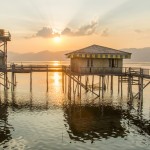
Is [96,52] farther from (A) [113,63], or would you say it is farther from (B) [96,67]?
(A) [113,63]

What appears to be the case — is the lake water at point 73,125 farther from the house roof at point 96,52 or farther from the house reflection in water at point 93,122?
the house roof at point 96,52

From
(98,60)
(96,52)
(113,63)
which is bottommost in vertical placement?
(113,63)

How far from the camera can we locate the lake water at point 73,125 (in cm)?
2806

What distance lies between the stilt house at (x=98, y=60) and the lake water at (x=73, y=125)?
18.3ft

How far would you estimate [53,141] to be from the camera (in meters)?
28.8

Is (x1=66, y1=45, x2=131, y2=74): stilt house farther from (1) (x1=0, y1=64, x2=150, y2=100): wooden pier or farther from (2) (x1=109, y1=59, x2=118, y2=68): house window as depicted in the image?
(1) (x1=0, y1=64, x2=150, y2=100): wooden pier

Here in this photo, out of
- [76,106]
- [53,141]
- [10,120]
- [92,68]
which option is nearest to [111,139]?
[53,141]

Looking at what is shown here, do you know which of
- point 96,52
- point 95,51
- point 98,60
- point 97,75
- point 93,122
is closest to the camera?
point 93,122

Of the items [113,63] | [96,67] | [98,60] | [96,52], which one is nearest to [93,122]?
[96,67]

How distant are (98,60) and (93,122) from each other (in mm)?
15797

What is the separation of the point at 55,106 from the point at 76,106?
3.33 m

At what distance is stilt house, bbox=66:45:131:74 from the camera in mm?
49000

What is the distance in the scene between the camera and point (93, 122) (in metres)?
36.4

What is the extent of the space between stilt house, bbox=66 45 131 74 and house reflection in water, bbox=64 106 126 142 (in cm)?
674
